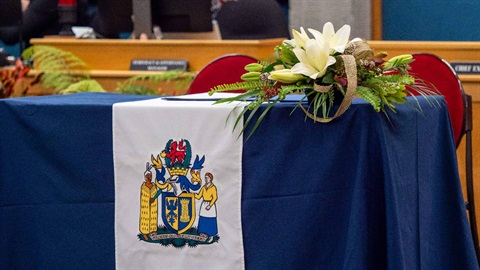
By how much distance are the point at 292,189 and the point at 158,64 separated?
3158mm

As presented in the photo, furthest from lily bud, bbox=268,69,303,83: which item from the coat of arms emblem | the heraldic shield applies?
the heraldic shield

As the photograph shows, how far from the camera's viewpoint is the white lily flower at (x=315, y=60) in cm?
255

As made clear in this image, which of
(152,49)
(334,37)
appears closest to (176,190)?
(334,37)

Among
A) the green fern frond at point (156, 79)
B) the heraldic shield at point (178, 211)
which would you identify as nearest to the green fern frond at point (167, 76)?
the green fern frond at point (156, 79)

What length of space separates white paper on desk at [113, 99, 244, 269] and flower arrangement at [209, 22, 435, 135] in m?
0.13

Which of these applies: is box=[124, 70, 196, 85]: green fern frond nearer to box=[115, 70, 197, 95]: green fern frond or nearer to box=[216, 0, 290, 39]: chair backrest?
box=[115, 70, 197, 95]: green fern frond

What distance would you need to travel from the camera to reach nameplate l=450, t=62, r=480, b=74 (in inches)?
180

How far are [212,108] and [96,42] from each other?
344cm

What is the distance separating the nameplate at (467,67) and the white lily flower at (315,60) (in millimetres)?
2190

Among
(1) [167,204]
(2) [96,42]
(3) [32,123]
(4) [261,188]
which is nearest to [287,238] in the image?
(4) [261,188]

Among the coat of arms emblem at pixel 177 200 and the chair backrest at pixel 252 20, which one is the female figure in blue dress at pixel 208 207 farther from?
the chair backrest at pixel 252 20

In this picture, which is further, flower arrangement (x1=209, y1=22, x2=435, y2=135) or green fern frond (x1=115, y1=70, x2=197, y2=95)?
green fern frond (x1=115, y1=70, x2=197, y2=95)

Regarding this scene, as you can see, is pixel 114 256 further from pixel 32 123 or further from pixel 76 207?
pixel 32 123

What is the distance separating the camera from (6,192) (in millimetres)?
3000
